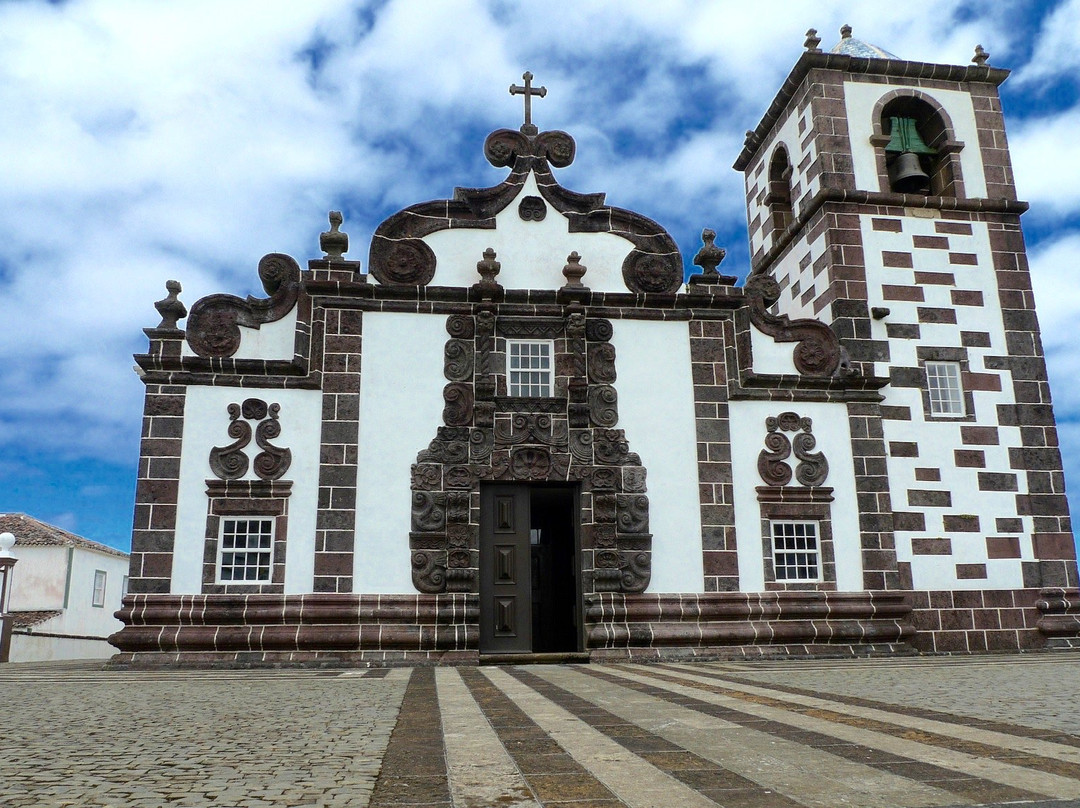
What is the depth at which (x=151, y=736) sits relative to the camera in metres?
5.78

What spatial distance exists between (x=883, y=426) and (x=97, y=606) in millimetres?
31614

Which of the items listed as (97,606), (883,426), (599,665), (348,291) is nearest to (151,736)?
(599,665)

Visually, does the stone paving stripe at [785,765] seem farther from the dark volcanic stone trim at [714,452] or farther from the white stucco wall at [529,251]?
the white stucco wall at [529,251]

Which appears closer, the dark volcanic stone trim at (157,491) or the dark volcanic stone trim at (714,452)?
the dark volcanic stone trim at (157,491)

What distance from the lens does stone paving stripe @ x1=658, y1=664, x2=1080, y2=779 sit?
455 centimetres

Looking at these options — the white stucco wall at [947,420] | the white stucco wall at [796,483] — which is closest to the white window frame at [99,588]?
the white stucco wall at [796,483]

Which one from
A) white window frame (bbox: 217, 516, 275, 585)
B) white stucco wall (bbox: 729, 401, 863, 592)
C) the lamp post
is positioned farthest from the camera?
the lamp post

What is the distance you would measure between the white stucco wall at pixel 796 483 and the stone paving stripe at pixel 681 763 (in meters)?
8.75

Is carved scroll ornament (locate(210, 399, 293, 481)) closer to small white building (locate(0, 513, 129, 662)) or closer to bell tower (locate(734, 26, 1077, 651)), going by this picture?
bell tower (locate(734, 26, 1077, 651))

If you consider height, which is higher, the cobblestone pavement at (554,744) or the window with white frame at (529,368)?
the window with white frame at (529,368)

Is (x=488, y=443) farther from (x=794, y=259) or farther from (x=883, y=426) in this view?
(x=794, y=259)

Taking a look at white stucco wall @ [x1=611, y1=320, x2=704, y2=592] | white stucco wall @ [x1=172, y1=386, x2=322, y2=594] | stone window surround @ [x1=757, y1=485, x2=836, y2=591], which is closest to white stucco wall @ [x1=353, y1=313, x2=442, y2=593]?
white stucco wall @ [x1=172, y1=386, x2=322, y2=594]

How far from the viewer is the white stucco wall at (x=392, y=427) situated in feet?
47.7

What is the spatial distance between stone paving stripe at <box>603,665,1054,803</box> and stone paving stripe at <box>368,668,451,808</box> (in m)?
1.94
